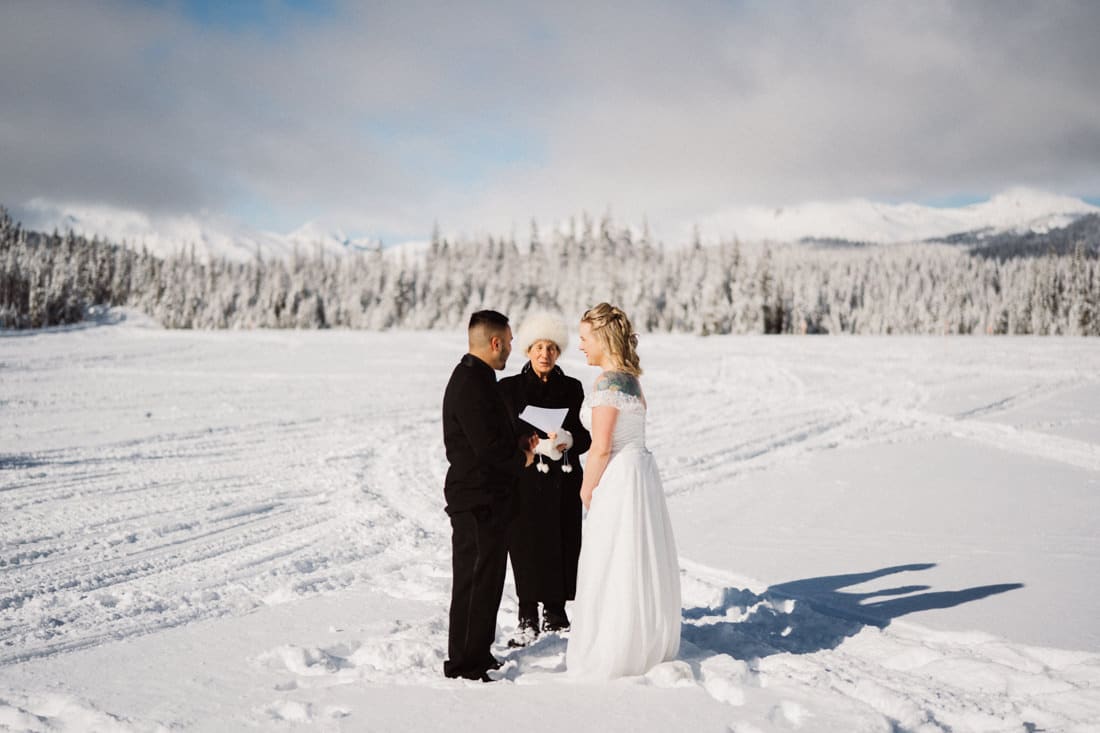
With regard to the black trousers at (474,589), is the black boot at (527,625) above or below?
below

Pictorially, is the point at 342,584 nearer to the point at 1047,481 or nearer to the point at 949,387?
the point at 1047,481

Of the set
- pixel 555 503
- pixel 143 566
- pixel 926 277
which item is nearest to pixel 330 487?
pixel 143 566

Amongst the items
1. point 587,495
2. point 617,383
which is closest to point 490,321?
point 617,383

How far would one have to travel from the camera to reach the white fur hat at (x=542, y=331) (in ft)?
16.7

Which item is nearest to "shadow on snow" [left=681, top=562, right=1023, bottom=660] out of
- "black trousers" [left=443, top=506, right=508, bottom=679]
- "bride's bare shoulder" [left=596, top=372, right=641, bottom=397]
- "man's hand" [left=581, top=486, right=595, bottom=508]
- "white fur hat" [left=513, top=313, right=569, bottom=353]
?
"man's hand" [left=581, top=486, right=595, bottom=508]

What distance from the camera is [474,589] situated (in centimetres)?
419

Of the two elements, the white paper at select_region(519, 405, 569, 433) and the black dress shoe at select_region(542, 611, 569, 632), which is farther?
the white paper at select_region(519, 405, 569, 433)

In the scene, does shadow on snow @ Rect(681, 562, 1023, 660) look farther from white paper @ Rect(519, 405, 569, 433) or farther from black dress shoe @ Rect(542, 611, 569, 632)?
white paper @ Rect(519, 405, 569, 433)

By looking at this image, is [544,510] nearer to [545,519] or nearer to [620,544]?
[545,519]

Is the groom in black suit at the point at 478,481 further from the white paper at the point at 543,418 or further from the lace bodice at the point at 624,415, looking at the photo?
the white paper at the point at 543,418

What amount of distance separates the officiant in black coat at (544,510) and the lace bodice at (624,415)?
0.93 metres

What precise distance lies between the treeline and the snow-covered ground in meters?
60.7

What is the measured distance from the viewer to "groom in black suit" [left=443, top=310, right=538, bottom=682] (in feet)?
13.4

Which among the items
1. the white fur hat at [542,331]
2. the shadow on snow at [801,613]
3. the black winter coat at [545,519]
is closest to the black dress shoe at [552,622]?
the black winter coat at [545,519]
